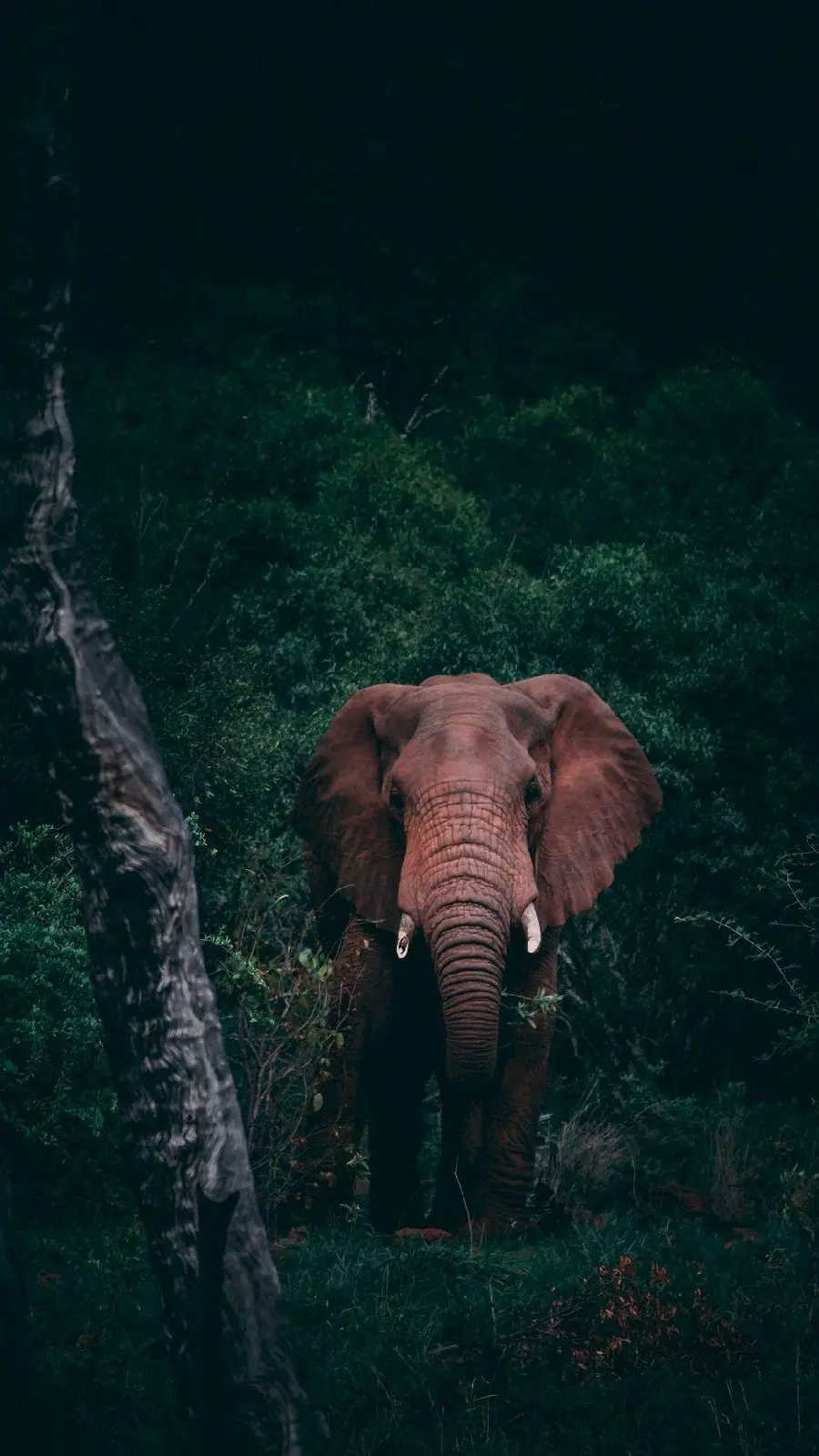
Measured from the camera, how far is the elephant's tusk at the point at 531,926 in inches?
341

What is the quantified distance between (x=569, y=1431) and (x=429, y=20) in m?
23.7

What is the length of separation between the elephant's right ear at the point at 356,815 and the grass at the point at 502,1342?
2.04m

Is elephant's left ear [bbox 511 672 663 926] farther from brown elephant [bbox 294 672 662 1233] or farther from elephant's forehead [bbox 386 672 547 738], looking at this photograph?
elephant's forehead [bbox 386 672 547 738]

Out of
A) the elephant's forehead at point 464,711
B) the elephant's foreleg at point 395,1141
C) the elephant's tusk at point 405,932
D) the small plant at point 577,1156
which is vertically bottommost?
the small plant at point 577,1156

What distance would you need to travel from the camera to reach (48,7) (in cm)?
611

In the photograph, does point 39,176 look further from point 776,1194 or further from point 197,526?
point 197,526

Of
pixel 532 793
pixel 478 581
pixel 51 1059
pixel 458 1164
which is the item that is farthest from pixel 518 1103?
pixel 478 581

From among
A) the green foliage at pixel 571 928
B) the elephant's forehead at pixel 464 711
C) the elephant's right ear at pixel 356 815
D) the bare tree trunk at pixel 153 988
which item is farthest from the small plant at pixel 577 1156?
the bare tree trunk at pixel 153 988

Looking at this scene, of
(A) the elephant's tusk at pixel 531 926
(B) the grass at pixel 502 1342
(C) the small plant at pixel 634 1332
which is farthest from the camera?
(A) the elephant's tusk at pixel 531 926

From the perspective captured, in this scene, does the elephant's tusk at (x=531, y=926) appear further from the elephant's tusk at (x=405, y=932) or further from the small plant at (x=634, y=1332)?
the small plant at (x=634, y=1332)

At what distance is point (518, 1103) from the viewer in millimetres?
9484

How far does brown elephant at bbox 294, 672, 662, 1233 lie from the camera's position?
8.60 m

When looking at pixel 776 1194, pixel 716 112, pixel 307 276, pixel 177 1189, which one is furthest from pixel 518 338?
pixel 177 1189

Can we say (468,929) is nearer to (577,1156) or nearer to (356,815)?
(356,815)
